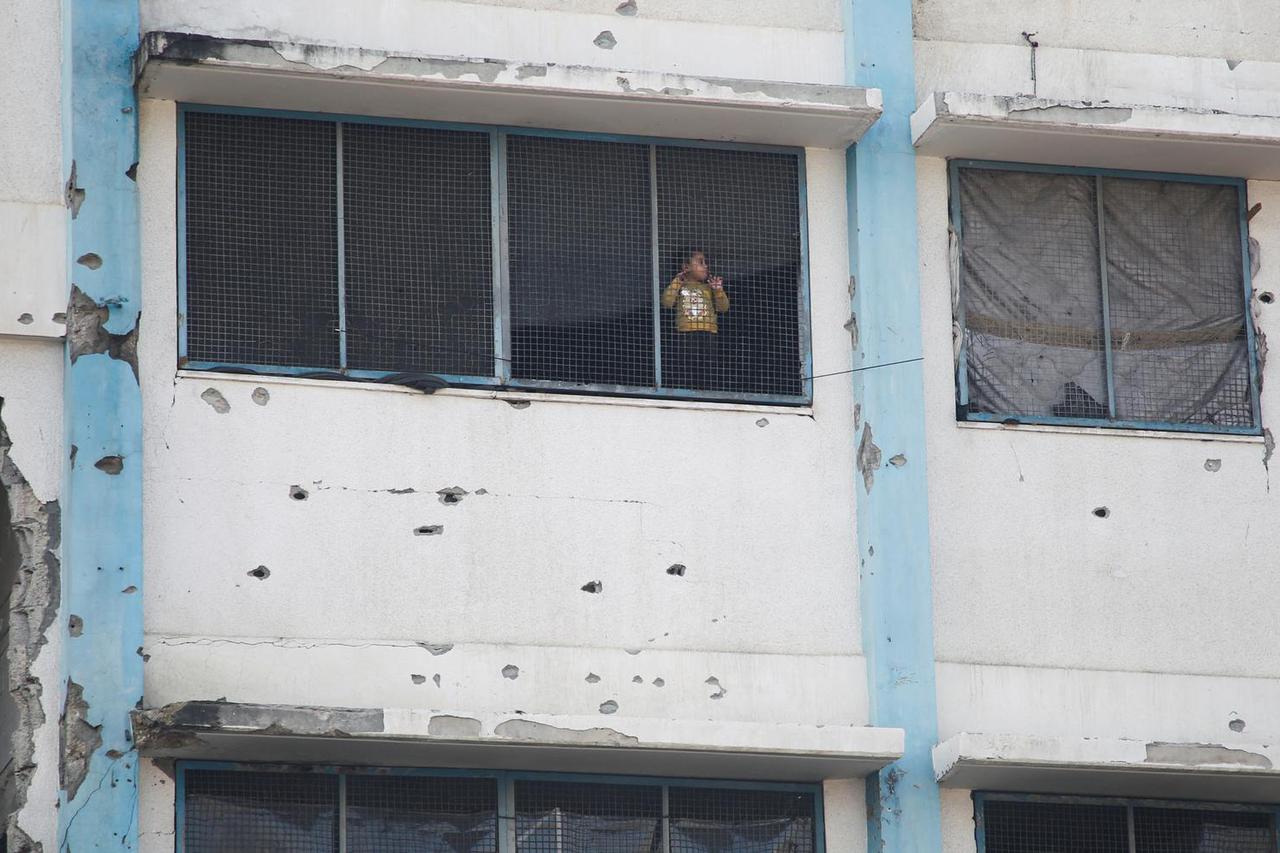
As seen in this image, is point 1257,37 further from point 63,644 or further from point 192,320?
point 63,644

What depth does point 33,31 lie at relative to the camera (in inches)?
Answer: 389

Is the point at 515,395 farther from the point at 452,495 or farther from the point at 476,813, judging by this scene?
the point at 476,813

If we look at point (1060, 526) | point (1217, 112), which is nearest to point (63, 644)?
point (1060, 526)

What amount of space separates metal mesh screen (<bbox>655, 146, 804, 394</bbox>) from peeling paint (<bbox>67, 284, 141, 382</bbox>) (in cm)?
254

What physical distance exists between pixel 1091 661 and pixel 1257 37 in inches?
139

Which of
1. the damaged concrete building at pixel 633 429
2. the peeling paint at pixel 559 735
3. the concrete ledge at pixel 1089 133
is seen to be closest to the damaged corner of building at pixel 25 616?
the damaged concrete building at pixel 633 429

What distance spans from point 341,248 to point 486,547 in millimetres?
1601

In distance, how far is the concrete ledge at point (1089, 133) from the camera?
10.5m

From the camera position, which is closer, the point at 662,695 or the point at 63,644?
the point at 63,644

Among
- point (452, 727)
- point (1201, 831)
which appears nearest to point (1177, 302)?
point (1201, 831)

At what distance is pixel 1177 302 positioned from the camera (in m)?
11.0

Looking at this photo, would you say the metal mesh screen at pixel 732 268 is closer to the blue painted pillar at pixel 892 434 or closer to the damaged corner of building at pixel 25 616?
the blue painted pillar at pixel 892 434

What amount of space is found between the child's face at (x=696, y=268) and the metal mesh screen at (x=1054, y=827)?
2889 mm

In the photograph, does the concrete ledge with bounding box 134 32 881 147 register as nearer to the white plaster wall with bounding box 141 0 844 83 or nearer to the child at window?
the white plaster wall with bounding box 141 0 844 83
